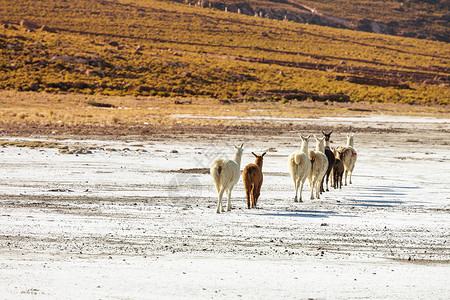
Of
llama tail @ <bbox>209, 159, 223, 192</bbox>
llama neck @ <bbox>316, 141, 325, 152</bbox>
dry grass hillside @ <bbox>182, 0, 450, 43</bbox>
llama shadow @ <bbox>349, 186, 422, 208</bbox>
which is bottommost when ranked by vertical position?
llama shadow @ <bbox>349, 186, 422, 208</bbox>

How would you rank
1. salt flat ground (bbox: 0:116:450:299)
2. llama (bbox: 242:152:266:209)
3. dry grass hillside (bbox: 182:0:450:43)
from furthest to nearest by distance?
dry grass hillside (bbox: 182:0:450:43) < llama (bbox: 242:152:266:209) < salt flat ground (bbox: 0:116:450:299)

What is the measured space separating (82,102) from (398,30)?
4573 inches

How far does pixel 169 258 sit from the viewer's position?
338 inches

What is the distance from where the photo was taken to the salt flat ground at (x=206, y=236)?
7.35 m

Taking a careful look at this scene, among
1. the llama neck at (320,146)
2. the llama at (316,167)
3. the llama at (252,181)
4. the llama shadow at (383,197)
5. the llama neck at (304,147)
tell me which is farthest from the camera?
the llama neck at (320,146)

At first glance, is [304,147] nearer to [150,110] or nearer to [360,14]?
[150,110]

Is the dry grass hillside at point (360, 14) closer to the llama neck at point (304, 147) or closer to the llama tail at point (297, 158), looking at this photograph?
the llama neck at point (304, 147)

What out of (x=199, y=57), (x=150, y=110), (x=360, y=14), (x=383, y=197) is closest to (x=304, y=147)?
(x=383, y=197)

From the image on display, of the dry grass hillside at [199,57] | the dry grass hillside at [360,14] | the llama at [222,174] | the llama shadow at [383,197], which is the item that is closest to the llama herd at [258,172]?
the llama at [222,174]

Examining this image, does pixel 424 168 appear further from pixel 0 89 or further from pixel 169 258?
pixel 0 89

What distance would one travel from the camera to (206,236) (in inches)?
393

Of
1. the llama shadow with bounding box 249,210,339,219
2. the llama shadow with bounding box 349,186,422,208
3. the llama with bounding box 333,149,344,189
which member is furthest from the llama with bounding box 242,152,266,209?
the llama with bounding box 333,149,344,189

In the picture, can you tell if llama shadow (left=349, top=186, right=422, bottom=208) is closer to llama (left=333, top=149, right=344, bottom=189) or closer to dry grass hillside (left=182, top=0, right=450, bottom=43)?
llama (left=333, top=149, right=344, bottom=189)

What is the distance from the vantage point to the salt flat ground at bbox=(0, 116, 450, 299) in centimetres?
735
